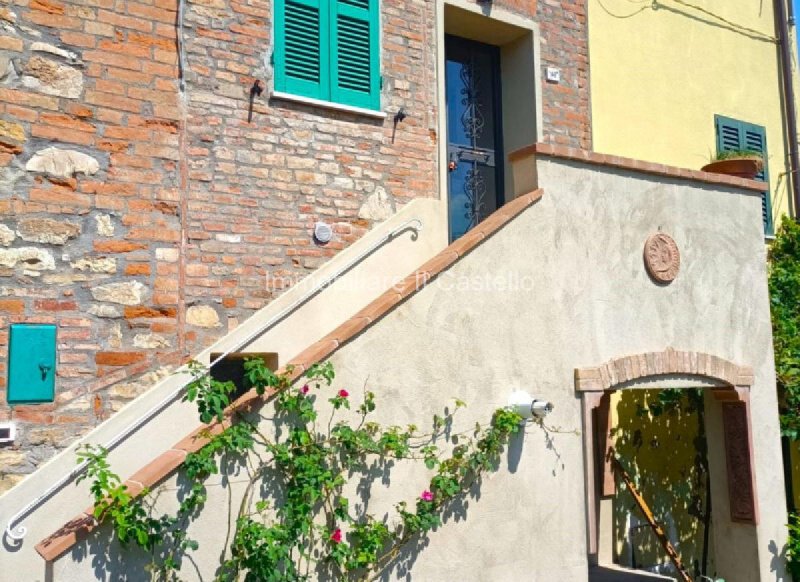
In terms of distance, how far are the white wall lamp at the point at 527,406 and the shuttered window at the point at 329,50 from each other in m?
3.00

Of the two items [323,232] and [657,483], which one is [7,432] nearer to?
[323,232]

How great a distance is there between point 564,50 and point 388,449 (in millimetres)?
5250

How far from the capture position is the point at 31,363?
5.02m

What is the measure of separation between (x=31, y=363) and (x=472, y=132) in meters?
4.76

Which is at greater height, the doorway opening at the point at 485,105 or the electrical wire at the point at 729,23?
the electrical wire at the point at 729,23

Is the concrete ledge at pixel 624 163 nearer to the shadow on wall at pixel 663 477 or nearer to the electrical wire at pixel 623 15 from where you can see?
the shadow on wall at pixel 663 477

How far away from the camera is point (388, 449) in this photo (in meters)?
4.35

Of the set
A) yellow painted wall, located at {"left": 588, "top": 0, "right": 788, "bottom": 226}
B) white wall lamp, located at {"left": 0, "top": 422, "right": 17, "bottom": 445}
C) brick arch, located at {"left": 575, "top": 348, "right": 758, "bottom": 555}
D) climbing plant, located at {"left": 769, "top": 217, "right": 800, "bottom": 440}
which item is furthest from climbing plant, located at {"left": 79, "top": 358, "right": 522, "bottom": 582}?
yellow painted wall, located at {"left": 588, "top": 0, "right": 788, "bottom": 226}

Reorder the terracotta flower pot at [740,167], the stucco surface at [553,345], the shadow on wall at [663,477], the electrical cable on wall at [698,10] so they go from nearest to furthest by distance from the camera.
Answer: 1. the stucco surface at [553,345]
2. the terracotta flower pot at [740,167]
3. the shadow on wall at [663,477]
4. the electrical cable on wall at [698,10]

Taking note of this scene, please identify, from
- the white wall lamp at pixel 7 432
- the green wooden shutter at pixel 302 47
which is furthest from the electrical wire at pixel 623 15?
the white wall lamp at pixel 7 432

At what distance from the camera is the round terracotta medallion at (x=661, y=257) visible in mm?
5781

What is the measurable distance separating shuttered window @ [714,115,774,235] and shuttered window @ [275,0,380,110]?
4537mm

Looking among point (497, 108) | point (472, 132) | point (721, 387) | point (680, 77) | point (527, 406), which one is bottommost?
point (527, 406)

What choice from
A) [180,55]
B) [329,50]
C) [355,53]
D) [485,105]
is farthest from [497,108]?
[180,55]
